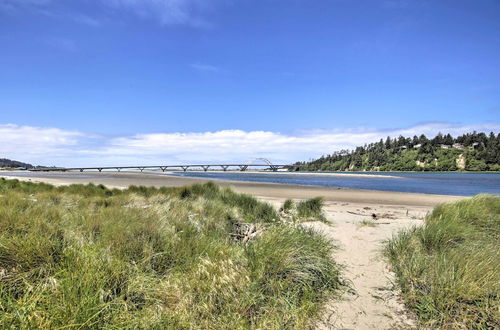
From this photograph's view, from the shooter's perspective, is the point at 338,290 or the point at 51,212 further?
the point at 51,212

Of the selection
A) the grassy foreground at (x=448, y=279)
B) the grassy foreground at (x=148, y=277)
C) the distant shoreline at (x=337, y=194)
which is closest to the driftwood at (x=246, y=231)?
the grassy foreground at (x=148, y=277)

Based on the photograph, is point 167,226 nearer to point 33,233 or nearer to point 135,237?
point 135,237

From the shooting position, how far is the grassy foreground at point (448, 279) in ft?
10.9

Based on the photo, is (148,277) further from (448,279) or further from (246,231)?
(448,279)

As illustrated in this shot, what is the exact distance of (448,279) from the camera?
376 cm

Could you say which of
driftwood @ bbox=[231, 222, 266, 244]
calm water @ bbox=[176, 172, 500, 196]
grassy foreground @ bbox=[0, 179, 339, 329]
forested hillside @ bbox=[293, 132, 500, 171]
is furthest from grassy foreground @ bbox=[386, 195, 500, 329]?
forested hillside @ bbox=[293, 132, 500, 171]

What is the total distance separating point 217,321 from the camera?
317 cm

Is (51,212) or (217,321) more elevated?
(51,212)

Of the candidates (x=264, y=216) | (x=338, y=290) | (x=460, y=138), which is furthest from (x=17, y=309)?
(x=460, y=138)

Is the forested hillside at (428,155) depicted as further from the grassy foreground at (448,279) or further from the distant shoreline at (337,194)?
the grassy foreground at (448,279)

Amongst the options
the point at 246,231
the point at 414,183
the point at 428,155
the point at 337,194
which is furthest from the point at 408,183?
the point at 428,155

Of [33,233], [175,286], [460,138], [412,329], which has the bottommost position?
[412,329]

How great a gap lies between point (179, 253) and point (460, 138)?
20786cm

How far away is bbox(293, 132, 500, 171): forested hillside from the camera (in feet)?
446
